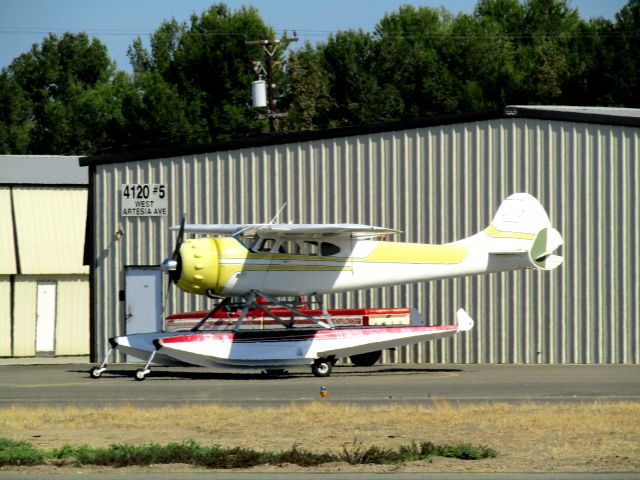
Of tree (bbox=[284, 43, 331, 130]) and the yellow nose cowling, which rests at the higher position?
tree (bbox=[284, 43, 331, 130])

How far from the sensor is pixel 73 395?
19.0 m

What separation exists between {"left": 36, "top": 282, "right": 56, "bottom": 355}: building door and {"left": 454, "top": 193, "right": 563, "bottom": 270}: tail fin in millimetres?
14473

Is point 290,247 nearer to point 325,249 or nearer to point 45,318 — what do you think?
point 325,249

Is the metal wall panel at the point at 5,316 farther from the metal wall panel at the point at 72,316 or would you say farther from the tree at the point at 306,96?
the tree at the point at 306,96

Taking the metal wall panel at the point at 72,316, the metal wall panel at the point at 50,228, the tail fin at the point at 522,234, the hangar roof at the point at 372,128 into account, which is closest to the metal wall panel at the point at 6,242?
the metal wall panel at the point at 50,228

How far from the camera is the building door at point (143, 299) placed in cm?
2731

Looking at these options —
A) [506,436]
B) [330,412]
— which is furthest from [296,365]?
[506,436]

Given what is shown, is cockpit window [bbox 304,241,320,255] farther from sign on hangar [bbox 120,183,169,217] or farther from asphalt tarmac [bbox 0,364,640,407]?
sign on hangar [bbox 120,183,169,217]

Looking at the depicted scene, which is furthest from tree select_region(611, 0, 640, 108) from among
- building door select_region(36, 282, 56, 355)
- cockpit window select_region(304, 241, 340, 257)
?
cockpit window select_region(304, 241, 340, 257)

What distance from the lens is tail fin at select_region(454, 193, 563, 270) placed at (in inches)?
963

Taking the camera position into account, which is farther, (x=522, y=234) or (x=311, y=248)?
(x=522, y=234)

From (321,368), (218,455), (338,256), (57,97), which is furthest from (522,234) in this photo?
(57,97)

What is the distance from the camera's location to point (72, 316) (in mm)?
34188

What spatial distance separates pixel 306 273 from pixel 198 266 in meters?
2.33
